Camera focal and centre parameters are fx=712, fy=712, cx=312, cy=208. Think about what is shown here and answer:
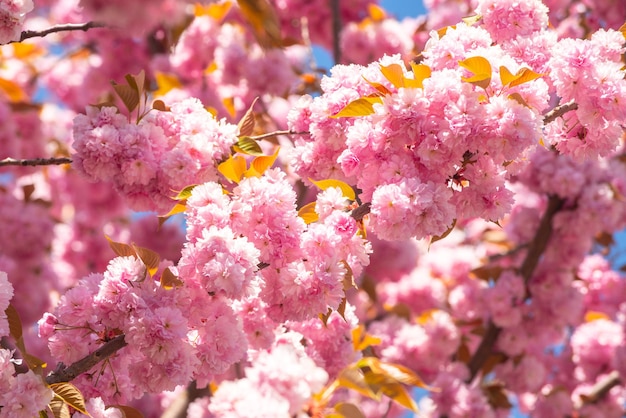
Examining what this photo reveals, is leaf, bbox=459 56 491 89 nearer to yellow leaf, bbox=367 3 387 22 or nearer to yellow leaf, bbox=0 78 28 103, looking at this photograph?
yellow leaf, bbox=0 78 28 103

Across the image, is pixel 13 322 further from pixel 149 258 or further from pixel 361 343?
pixel 361 343

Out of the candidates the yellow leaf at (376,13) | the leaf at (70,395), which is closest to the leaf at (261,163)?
the leaf at (70,395)

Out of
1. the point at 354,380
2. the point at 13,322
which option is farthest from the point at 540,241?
the point at 13,322

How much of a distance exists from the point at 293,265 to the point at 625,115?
905mm

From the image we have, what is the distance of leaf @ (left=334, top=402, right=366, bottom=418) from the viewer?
6.91 ft

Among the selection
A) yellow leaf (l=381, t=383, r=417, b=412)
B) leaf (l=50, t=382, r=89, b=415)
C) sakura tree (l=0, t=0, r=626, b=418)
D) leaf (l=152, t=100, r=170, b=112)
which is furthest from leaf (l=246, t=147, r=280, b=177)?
yellow leaf (l=381, t=383, r=417, b=412)

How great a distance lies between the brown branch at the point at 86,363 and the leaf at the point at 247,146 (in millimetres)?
672

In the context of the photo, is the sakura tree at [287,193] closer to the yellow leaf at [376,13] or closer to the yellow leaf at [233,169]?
the yellow leaf at [233,169]

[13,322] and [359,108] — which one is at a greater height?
[359,108]

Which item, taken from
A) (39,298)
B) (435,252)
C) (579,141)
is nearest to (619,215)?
(435,252)

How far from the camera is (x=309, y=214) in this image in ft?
6.01

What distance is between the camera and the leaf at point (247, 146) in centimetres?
209

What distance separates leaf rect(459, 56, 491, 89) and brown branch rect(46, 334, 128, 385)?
3.35 feet

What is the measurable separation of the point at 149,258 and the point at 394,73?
Answer: 76cm
